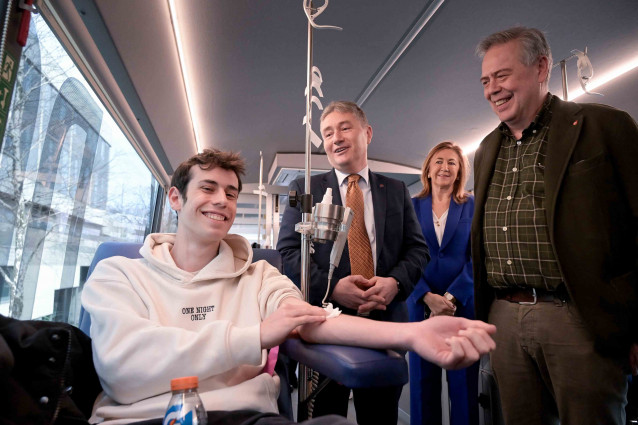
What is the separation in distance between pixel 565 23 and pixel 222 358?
10.9ft

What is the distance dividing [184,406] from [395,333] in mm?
488

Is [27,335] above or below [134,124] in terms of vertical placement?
below

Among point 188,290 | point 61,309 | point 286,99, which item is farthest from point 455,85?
point 61,309

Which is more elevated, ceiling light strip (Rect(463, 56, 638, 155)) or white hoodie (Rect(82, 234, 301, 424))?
ceiling light strip (Rect(463, 56, 638, 155))

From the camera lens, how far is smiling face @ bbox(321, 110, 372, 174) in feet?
5.09

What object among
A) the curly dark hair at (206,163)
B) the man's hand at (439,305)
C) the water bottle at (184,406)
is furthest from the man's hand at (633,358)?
the curly dark hair at (206,163)

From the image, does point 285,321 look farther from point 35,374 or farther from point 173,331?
point 35,374

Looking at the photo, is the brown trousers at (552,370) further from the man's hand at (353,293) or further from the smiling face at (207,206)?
the smiling face at (207,206)

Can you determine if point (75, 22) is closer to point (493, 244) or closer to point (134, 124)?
point (134, 124)

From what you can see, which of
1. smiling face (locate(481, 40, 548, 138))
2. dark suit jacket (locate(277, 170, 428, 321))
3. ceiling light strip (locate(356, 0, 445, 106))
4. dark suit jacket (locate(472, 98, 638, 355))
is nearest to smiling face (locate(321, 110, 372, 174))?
dark suit jacket (locate(277, 170, 428, 321))

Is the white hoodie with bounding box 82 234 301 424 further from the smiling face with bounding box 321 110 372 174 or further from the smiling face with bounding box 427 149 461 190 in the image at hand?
the smiling face with bounding box 427 149 461 190

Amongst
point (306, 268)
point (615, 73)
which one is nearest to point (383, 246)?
point (306, 268)

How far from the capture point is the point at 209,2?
8.37 feet

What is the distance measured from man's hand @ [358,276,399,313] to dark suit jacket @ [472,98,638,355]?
1.77 ft
